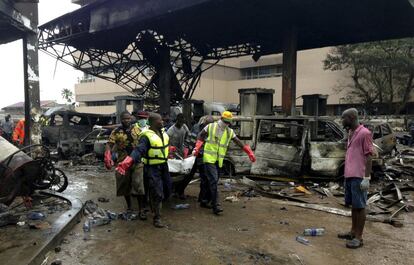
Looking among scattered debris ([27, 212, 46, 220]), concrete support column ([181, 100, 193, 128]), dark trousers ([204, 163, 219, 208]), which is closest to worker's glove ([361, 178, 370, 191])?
dark trousers ([204, 163, 219, 208])

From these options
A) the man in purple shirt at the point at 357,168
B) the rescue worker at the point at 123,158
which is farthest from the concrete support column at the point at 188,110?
the man in purple shirt at the point at 357,168

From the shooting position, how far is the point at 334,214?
646 cm

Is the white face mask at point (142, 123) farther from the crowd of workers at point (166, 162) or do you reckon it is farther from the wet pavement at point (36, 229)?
the wet pavement at point (36, 229)

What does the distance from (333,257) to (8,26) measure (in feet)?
34.2

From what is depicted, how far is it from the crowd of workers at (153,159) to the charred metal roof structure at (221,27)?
263 inches

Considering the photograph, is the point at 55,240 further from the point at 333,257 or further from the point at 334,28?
the point at 334,28

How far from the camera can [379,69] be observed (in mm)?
29094

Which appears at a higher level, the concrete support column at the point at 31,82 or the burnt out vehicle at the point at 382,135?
the concrete support column at the point at 31,82

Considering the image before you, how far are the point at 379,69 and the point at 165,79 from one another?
18224 millimetres

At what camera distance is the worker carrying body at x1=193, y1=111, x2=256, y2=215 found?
6.26 meters

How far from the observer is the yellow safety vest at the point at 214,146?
20.6 feet

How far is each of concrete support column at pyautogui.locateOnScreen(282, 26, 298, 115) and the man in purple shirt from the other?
9.86 m

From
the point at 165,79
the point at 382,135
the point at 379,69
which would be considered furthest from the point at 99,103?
the point at 382,135

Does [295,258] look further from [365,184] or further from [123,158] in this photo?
[123,158]
